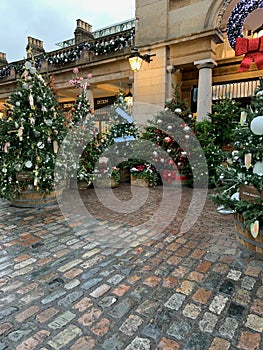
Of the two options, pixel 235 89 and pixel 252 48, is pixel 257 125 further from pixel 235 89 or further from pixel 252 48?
pixel 235 89

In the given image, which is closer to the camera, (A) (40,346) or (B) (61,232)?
(A) (40,346)

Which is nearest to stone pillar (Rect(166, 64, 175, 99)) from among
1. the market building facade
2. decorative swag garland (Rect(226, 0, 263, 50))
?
the market building facade

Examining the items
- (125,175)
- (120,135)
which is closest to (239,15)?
(120,135)

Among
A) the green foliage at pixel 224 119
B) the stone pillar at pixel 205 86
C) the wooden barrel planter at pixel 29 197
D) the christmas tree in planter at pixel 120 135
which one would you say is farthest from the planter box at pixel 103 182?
the stone pillar at pixel 205 86

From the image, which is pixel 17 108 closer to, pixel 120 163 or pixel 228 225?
pixel 120 163

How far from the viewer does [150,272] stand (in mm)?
2156

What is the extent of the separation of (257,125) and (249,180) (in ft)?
1.76

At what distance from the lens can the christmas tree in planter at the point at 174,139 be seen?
19.1 ft

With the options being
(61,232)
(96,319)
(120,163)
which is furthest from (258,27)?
(96,319)

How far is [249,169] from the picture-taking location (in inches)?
94.0

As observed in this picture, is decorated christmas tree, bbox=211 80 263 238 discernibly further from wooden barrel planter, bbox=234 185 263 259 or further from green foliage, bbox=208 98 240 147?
green foliage, bbox=208 98 240 147

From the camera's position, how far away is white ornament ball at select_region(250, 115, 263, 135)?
2.13 metres

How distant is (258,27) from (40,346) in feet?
28.4

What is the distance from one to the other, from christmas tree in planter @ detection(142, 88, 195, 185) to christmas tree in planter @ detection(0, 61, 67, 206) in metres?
2.80
